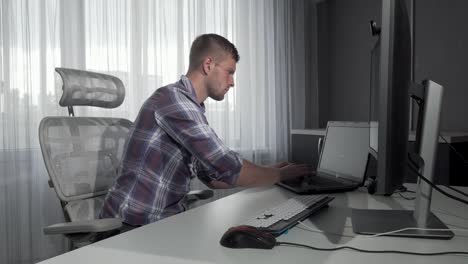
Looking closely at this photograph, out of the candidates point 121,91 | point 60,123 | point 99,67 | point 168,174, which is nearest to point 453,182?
point 168,174

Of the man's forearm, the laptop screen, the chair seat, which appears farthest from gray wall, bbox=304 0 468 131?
the chair seat

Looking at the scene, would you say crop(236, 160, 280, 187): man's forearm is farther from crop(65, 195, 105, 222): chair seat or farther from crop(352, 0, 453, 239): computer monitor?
crop(65, 195, 105, 222): chair seat

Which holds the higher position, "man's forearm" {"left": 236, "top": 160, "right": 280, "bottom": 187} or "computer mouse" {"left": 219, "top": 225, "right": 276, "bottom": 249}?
"man's forearm" {"left": 236, "top": 160, "right": 280, "bottom": 187}

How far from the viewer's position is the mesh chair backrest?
4.64ft

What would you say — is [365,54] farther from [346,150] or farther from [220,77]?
[220,77]

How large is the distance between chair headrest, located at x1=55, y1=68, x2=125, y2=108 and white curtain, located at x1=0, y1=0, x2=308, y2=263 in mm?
741

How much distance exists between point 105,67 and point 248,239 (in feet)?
6.52

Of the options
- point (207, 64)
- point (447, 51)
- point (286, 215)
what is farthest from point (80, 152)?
point (447, 51)

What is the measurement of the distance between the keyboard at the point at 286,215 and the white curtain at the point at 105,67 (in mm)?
1678

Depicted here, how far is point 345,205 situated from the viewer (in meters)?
1.21

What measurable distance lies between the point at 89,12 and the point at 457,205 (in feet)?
7.45

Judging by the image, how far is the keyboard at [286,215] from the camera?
86 centimetres

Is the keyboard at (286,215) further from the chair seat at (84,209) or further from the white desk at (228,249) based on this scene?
the chair seat at (84,209)

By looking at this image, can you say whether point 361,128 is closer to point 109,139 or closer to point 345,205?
point 345,205
